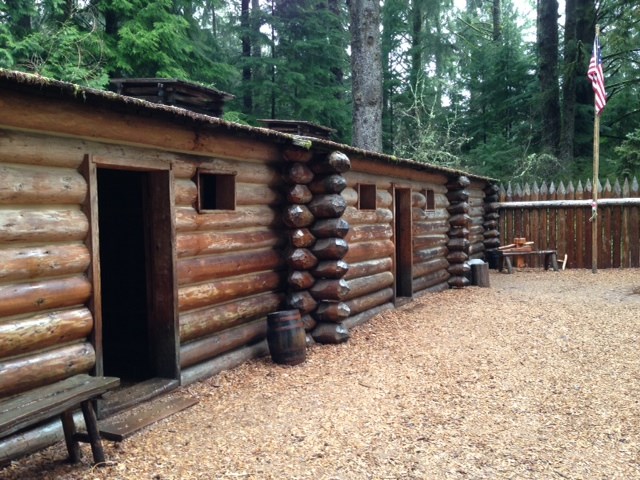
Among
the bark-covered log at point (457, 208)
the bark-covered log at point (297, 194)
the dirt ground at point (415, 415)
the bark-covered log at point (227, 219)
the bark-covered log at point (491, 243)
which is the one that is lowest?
the dirt ground at point (415, 415)

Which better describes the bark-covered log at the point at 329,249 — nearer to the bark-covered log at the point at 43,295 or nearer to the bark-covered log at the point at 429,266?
the bark-covered log at the point at 43,295

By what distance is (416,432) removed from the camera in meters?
4.88

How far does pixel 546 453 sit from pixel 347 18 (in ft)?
76.8

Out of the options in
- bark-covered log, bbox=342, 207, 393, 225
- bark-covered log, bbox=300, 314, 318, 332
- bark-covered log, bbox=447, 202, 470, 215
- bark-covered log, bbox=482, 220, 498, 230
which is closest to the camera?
bark-covered log, bbox=300, 314, 318, 332

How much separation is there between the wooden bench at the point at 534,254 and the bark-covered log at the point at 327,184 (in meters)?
9.91

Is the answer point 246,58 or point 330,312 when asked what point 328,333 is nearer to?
point 330,312

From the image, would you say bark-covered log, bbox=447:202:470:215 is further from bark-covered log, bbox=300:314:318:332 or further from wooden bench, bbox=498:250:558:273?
bark-covered log, bbox=300:314:318:332

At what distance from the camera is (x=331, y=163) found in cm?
797

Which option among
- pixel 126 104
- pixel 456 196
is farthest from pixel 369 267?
pixel 126 104

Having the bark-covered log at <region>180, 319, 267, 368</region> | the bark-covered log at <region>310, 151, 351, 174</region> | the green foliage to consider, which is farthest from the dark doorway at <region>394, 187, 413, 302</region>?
the green foliage

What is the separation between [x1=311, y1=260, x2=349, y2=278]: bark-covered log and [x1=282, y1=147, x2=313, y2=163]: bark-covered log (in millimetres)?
1532

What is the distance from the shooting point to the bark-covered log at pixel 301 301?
785 cm

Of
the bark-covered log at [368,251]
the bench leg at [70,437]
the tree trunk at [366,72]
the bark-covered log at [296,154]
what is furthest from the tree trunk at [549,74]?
the bench leg at [70,437]

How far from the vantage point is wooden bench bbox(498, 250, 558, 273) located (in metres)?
16.4
